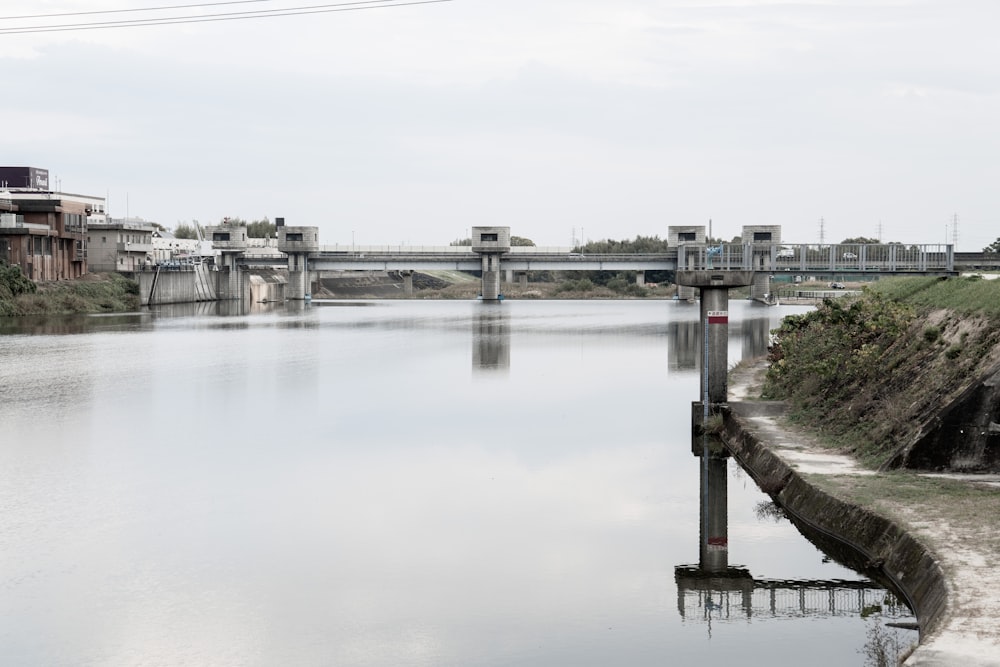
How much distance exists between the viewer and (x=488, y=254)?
486ft

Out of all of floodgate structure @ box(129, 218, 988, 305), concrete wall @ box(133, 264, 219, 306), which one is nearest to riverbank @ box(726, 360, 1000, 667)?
floodgate structure @ box(129, 218, 988, 305)

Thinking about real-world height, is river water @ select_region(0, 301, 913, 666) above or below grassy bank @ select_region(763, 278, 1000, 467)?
below

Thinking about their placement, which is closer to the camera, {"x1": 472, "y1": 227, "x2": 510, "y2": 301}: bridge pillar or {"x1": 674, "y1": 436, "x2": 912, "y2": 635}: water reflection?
{"x1": 674, "y1": 436, "x2": 912, "y2": 635}: water reflection

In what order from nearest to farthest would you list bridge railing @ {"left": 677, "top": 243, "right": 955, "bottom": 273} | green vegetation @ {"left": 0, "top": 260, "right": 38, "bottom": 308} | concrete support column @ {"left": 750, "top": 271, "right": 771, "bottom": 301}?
bridge railing @ {"left": 677, "top": 243, "right": 955, "bottom": 273}
green vegetation @ {"left": 0, "top": 260, "right": 38, "bottom": 308}
concrete support column @ {"left": 750, "top": 271, "right": 771, "bottom": 301}

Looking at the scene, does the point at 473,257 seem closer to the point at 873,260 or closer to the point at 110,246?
the point at 110,246

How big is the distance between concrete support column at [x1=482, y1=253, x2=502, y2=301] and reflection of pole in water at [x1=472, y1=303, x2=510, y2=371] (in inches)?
1258

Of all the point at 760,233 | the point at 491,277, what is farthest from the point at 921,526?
the point at 491,277

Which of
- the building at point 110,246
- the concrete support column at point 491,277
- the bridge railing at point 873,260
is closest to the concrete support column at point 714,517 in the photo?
the bridge railing at point 873,260

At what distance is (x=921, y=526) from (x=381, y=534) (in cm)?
930

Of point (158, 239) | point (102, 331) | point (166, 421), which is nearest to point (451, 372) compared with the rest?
point (166, 421)

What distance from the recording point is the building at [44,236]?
4119 inches

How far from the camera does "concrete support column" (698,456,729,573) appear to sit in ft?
62.2

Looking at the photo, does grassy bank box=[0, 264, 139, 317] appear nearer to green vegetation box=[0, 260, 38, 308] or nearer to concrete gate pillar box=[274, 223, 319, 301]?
green vegetation box=[0, 260, 38, 308]

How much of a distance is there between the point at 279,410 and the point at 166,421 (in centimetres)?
419
